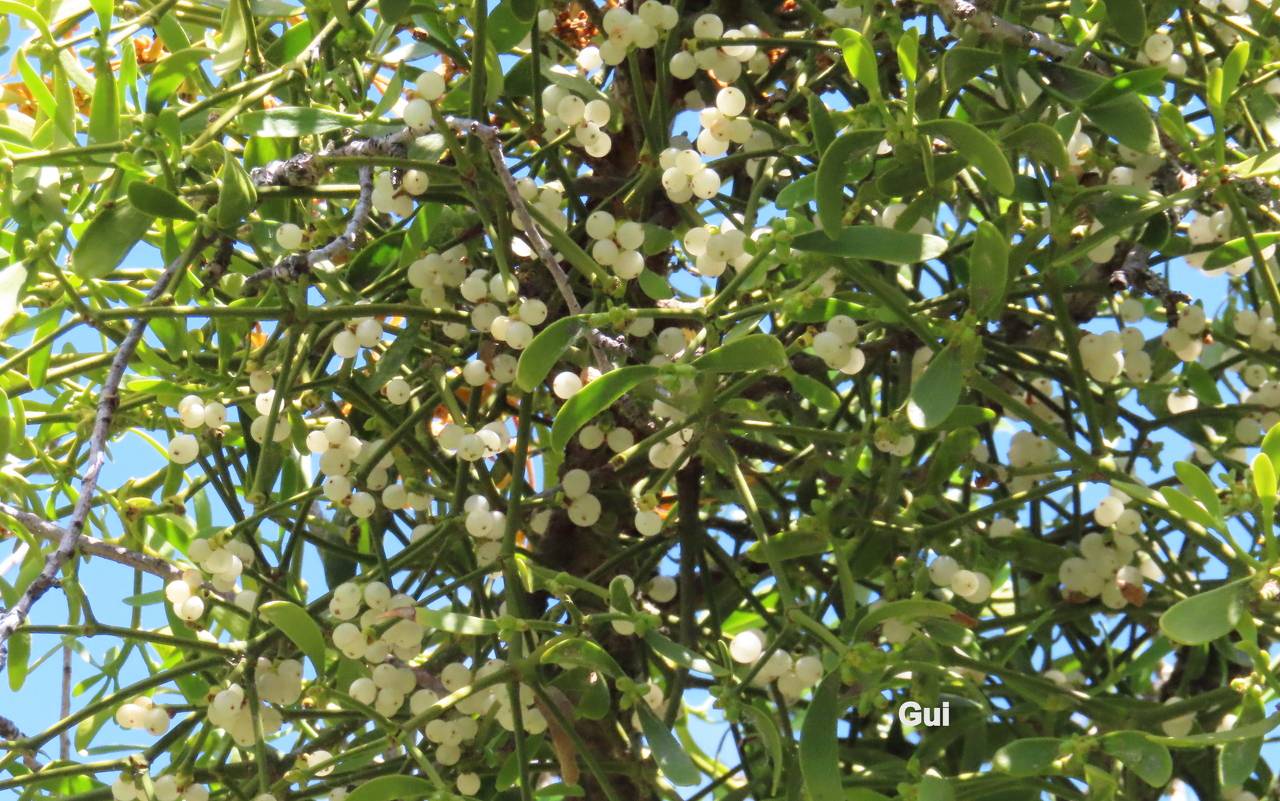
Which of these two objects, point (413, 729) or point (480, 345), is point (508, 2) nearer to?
point (480, 345)

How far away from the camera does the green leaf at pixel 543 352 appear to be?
593 millimetres

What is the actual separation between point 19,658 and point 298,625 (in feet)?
1.02

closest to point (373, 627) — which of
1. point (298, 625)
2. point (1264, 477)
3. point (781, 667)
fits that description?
point (298, 625)

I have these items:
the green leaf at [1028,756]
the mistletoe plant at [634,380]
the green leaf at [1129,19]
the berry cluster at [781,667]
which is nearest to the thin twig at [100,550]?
the mistletoe plant at [634,380]

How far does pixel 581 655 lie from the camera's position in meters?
0.66

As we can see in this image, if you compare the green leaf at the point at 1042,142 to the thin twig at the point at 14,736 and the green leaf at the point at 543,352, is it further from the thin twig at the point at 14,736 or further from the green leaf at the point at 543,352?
the thin twig at the point at 14,736

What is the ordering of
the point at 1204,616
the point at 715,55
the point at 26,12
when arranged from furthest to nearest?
the point at 715,55, the point at 26,12, the point at 1204,616

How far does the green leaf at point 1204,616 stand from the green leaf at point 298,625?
345 mm

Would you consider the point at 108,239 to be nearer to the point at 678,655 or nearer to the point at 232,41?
the point at 232,41

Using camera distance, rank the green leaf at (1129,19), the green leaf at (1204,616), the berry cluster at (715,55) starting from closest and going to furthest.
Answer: the green leaf at (1204,616)
the green leaf at (1129,19)
the berry cluster at (715,55)

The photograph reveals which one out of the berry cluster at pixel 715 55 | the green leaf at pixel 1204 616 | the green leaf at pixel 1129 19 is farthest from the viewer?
the berry cluster at pixel 715 55

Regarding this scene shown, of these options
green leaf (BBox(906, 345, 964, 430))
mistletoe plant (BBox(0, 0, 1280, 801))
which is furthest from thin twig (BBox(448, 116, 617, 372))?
green leaf (BBox(906, 345, 964, 430))

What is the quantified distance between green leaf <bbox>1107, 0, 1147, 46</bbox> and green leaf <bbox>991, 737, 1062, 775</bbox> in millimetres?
300

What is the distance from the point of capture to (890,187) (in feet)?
2.09
